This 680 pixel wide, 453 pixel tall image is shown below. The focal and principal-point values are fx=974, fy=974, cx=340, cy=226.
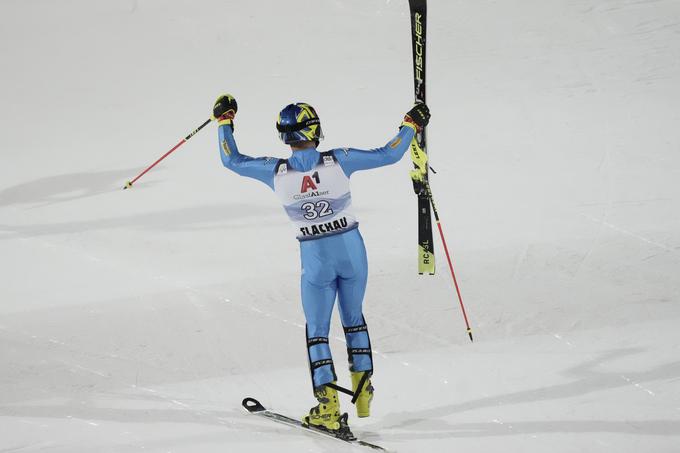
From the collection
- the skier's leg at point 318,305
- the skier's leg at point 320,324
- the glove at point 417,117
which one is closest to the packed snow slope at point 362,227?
the skier's leg at point 320,324

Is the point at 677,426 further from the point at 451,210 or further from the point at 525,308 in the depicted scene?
the point at 451,210

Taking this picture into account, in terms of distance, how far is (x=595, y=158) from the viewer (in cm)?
1123

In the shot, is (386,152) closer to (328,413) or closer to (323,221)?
(323,221)

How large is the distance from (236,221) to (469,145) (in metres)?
3.40

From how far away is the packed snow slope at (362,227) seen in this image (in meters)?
6.04

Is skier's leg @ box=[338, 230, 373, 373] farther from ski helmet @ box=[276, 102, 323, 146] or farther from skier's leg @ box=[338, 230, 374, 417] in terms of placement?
ski helmet @ box=[276, 102, 323, 146]

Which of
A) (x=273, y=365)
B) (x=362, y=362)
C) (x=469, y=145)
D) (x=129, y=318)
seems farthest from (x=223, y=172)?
(x=362, y=362)

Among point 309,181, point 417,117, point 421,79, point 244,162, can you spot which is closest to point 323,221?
point 309,181

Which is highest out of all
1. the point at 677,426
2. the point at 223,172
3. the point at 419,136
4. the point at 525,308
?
the point at 223,172

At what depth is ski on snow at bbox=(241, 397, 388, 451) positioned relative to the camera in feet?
18.5

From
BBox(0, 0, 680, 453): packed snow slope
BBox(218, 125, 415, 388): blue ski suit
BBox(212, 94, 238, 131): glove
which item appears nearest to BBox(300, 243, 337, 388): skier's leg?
BBox(218, 125, 415, 388): blue ski suit

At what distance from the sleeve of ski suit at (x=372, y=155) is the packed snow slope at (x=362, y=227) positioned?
5.09 feet

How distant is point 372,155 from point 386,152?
0.09 metres

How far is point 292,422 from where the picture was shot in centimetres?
593
